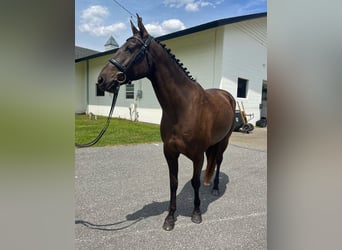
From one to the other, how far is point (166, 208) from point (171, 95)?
1296 mm

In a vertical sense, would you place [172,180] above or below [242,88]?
below

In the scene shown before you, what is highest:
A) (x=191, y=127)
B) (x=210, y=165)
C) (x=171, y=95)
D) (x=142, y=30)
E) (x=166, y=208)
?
(x=142, y=30)

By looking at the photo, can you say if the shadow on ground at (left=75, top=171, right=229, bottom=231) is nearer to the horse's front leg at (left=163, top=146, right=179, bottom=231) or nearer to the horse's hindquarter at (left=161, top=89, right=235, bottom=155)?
the horse's front leg at (left=163, top=146, right=179, bottom=231)

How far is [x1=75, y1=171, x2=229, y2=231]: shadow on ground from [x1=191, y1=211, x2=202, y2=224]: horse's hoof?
4.3 inches

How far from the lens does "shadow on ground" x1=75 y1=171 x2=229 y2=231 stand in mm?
2031

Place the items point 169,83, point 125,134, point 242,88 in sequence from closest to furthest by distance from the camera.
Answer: point 169,83 → point 125,134 → point 242,88

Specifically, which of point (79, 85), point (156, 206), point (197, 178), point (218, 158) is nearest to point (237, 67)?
point (218, 158)

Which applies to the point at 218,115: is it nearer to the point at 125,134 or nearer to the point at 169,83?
the point at 169,83

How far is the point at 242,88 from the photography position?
6258mm

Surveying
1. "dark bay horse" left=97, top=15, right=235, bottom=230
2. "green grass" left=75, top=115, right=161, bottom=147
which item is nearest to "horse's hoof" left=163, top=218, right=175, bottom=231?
"dark bay horse" left=97, top=15, right=235, bottom=230

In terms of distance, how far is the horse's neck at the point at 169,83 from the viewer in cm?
181

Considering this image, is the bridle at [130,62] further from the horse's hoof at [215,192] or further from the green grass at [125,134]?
the green grass at [125,134]
